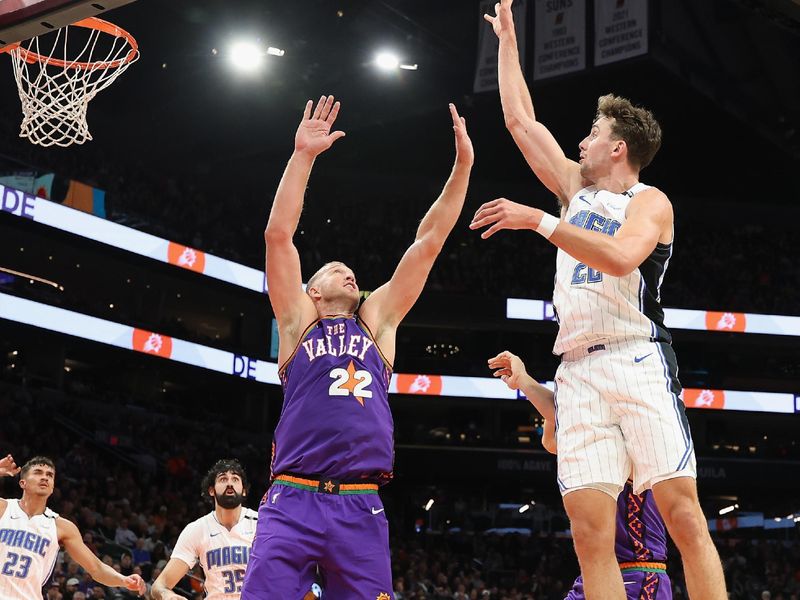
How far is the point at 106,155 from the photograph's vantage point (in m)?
27.8

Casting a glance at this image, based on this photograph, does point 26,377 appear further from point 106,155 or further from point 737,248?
point 737,248

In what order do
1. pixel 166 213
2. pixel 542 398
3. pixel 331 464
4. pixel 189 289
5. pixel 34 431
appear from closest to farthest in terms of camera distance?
pixel 331 464, pixel 542 398, pixel 34 431, pixel 166 213, pixel 189 289

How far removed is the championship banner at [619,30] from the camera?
1728 cm

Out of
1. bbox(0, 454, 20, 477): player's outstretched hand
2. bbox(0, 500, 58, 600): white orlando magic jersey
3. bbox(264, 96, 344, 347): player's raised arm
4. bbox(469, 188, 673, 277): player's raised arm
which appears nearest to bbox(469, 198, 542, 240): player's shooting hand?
bbox(469, 188, 673, 277): player's raised arm

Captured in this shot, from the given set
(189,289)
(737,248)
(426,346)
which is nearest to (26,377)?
(189,289)

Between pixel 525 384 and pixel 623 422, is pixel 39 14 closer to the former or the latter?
pixel 525 384

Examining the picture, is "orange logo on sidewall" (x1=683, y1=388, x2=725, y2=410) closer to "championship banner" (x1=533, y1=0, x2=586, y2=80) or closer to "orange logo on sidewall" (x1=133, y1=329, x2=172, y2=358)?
"championship banner" (x1=533, y1=0, x2=586, y2=80)

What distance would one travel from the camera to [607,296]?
4.29 metres

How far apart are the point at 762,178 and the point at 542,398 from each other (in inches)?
1085

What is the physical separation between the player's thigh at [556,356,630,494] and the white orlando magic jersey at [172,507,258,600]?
4.19 meters

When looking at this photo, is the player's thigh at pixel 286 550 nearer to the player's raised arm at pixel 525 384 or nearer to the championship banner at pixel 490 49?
the player's raised arm at pixel 525 384

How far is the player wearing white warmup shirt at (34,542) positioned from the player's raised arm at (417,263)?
172 inches

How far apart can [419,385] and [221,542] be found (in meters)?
19.3

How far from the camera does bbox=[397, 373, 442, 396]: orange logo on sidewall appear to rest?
2716cm
